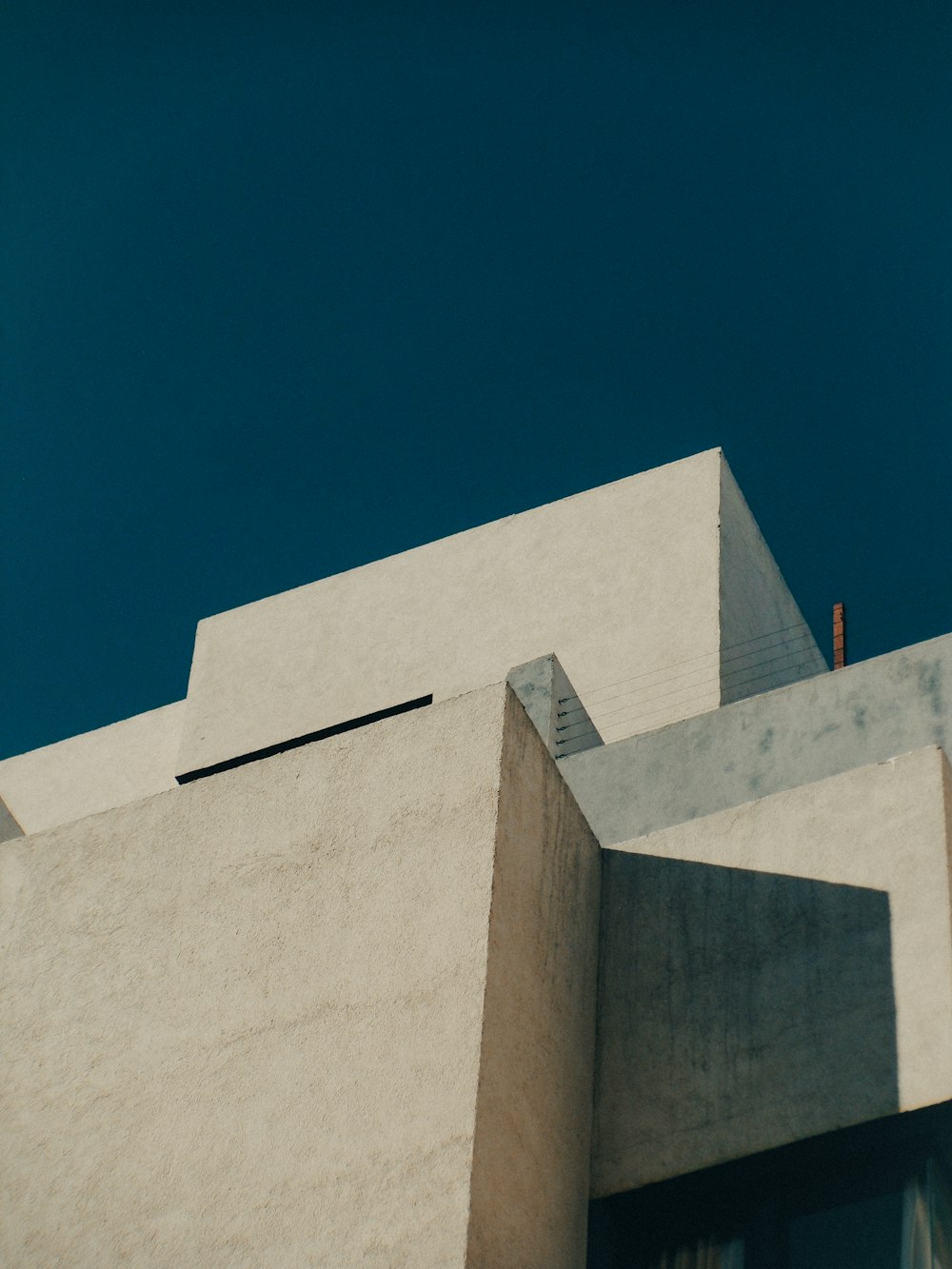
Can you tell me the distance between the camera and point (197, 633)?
21.0 metres

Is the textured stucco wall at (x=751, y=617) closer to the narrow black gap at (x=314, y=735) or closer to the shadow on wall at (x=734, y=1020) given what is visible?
the narrow black gap at (x=314, y=735)

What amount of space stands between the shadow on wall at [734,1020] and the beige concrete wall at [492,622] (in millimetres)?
6512

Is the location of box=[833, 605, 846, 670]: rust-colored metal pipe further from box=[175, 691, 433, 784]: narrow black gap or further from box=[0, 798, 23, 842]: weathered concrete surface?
box=[0, 798, 23, 842]: weathered concrete surface

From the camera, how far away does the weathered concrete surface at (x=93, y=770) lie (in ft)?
73.6

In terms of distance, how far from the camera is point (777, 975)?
9383 millimetres

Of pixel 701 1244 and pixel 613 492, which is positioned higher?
pixel 613 492

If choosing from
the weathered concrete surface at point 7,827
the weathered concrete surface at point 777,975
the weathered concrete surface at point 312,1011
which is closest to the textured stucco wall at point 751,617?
the weathered concrete surface at point 777,975

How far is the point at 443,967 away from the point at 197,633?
43.2 feet

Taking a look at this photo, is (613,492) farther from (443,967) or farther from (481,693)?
(443,967)

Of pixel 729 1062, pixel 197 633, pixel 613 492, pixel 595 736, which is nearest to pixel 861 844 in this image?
pixel 729 1062

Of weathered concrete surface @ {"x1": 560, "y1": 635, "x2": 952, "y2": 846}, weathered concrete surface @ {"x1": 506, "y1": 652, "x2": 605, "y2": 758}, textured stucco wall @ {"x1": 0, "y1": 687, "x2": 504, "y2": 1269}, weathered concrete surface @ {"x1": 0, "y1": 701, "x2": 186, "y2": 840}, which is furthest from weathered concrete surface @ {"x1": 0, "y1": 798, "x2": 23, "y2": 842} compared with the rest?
weathered concrete surface @ {"x1": 560, "y1": 635, "x2": 952, "y2": 846}

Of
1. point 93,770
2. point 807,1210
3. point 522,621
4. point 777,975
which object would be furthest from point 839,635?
point 93,770

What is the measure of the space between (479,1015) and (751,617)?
10.7 metres

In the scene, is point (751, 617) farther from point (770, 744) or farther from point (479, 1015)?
point (479, 1015)
